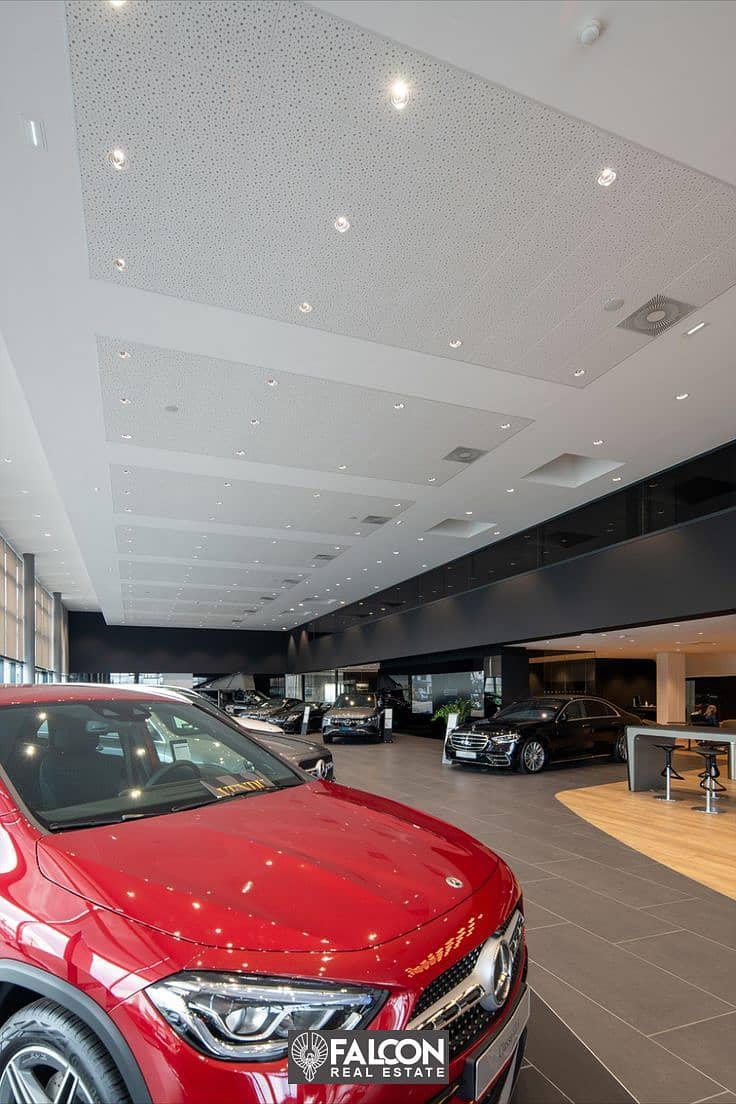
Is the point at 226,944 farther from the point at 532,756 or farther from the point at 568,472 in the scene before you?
the point at 532,756

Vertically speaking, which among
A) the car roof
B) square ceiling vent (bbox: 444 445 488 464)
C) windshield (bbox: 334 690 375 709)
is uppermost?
square ceiling vent (bbox: 444 445 488 464)

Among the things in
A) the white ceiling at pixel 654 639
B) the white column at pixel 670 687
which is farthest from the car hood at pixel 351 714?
the white column at pixel 670 687

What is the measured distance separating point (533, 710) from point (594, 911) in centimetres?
783

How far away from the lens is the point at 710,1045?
102 inches

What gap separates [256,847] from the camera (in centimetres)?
188

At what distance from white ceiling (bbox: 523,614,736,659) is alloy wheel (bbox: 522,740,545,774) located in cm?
257

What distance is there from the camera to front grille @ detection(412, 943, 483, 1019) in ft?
4.93

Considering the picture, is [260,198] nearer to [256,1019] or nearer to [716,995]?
[256,1019]

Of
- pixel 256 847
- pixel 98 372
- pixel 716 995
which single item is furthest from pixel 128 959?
pixel 98 372

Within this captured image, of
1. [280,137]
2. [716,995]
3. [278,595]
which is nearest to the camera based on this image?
[716,995]

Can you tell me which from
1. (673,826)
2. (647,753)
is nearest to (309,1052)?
(673,826)

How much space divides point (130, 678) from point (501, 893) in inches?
1342

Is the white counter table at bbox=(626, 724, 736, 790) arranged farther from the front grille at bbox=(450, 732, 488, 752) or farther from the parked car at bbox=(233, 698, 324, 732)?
the parked car at bbox=(233, 698, 324, 732)

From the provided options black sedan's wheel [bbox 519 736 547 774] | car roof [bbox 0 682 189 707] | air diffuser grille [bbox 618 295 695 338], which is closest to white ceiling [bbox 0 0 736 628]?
air diffuser grille [bbox 618 295 695 338]
